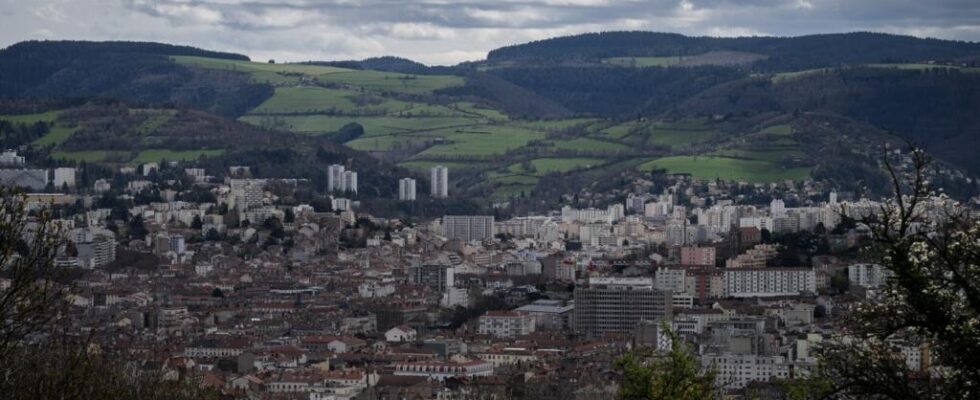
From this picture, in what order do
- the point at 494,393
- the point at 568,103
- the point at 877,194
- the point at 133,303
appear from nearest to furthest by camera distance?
the point at 494,393
the point at 133,303
the point at 877,194
the point at 568,103

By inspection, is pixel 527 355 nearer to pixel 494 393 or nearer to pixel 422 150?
pixel 494 393

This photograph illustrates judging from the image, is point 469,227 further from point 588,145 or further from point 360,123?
point 360,123

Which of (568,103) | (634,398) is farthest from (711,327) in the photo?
(568,103)

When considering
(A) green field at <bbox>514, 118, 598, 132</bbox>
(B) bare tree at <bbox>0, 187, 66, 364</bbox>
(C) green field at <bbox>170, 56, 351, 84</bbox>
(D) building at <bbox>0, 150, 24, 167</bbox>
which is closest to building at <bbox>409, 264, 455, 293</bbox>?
(D) building at <bbox>0, 150, 24, 167</bbox>

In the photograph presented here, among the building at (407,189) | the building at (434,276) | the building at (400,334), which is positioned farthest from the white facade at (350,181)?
the building at (400,334)

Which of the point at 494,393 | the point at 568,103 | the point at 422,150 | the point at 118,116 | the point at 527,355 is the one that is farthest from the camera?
the point at 568,103

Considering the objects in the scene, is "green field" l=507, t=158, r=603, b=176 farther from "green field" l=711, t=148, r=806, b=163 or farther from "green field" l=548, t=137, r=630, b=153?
"green field" l=711, t=148, r=806, b=163
